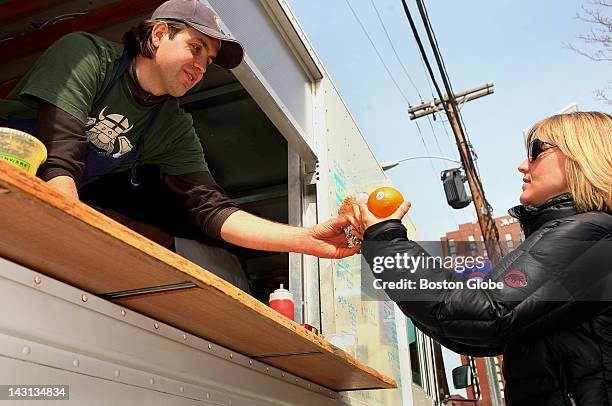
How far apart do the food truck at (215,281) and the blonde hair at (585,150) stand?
117 cm

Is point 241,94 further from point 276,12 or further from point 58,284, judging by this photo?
point 58,284

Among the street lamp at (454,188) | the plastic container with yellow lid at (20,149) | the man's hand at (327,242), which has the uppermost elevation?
the street lamp at (454,188)

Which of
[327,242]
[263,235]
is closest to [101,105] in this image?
[263,235]

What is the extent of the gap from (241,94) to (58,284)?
118 inches

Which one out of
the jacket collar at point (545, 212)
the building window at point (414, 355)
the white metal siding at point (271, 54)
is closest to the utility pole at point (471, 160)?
the building window at point (414, 355)

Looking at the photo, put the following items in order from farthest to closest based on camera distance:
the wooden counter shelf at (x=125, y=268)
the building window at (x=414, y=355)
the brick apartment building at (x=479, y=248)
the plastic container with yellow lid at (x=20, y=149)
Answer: the brick apartment building at (x=479, y=248) < the building window at (x=414, y=355) < the plastic container with yellow lid at (x=20, y=149) < the wooden counter shelf at (x=125, y=268)

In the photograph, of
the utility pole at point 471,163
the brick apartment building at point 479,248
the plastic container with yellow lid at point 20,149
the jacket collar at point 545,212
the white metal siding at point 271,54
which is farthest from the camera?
the utility pole at point 471,163

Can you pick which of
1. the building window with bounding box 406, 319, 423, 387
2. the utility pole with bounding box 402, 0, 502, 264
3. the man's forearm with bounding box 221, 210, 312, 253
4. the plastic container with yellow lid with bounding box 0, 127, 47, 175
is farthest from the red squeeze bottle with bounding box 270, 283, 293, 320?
the utility pole with bounding box 402, 0, 502, 264

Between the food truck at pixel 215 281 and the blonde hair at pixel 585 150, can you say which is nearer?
the food truck at pixel 215 281

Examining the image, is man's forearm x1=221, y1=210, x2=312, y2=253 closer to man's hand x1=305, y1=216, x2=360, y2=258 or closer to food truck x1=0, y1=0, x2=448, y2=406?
man's hand x1=305, y1=216, x2=360, y2=258

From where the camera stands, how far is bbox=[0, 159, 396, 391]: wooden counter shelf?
3.36ft

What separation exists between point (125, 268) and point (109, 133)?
45.3 inches

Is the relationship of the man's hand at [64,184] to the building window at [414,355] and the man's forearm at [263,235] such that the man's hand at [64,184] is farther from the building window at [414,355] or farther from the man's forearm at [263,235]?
the building window at [414,355]

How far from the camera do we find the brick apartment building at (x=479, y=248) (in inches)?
246
